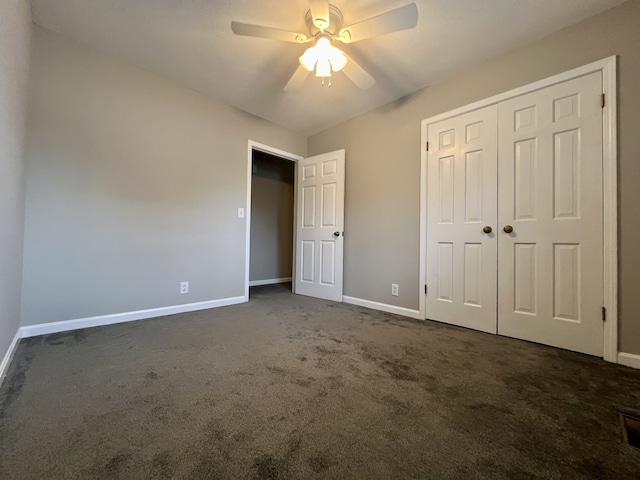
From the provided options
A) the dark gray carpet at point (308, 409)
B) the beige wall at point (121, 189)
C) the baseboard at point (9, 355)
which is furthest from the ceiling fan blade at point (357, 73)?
the baseboard at point (9, 355)

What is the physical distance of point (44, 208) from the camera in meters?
2.05

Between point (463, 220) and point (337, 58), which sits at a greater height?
point (337, 58)

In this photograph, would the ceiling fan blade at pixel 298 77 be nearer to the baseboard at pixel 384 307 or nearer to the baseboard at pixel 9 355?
the baseboard at pixel 384 307

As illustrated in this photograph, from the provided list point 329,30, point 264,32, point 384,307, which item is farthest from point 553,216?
point 264,32

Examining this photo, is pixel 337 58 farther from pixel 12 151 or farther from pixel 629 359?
pixel 629 359

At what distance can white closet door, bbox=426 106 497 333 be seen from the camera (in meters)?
2.27

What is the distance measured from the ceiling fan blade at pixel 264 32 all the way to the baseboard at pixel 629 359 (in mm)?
2929

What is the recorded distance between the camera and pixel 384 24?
166cm

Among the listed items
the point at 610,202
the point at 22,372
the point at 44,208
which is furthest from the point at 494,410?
the point at 44,208

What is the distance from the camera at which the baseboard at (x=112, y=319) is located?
2020 mm

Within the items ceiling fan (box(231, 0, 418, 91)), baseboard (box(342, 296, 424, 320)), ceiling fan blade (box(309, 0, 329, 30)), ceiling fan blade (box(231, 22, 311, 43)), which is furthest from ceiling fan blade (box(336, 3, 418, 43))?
baseboard (box(342, 296, 424, 320))

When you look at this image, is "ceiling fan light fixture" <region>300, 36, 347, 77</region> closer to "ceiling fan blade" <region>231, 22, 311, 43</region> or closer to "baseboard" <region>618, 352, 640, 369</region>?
"ceiling fan blade" <region>231, 22, 311, 43</region>

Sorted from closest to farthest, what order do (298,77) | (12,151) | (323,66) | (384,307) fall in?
(12,151) < (323,66) < (298,77) < (384,307)

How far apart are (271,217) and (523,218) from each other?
3.95 meters
